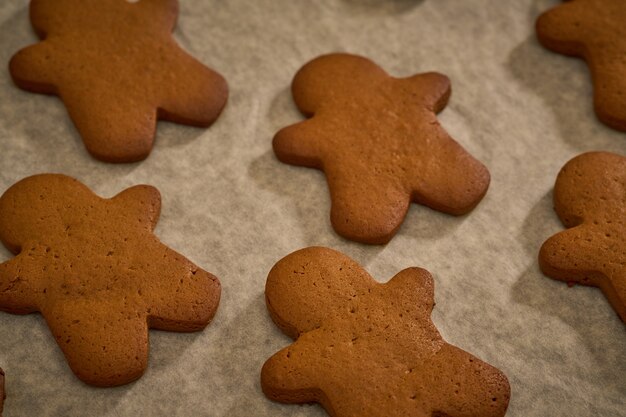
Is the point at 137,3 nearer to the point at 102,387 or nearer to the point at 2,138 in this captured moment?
the point at 2,138

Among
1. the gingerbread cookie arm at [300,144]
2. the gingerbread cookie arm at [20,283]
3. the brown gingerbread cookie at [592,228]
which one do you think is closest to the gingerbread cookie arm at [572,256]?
the brown gingerbread cookie at [592,228]

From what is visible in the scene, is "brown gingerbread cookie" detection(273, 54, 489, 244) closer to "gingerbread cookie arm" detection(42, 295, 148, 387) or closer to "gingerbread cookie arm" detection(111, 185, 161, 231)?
"gingerbread cookie arm" detection(111, 185, 161, 231)

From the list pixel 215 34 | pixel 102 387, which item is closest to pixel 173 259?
pixel 102 387

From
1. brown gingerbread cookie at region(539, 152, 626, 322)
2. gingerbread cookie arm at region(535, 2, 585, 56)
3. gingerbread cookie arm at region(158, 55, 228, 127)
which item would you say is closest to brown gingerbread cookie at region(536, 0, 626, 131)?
gingerbread cookie arm at region(535, 2, 585, 56)

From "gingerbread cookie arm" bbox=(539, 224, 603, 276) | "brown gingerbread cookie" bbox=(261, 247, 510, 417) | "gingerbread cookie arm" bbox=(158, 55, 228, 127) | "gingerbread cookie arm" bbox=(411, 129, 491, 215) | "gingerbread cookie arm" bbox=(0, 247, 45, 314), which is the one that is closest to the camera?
"brown gingerbread cookie" bbox=(261, 247, 510, 417)

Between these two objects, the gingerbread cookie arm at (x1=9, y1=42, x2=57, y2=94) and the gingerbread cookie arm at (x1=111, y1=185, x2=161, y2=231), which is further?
the gingerbread cookie arm at (x1=9, y1=42, x2=57, y2=94)

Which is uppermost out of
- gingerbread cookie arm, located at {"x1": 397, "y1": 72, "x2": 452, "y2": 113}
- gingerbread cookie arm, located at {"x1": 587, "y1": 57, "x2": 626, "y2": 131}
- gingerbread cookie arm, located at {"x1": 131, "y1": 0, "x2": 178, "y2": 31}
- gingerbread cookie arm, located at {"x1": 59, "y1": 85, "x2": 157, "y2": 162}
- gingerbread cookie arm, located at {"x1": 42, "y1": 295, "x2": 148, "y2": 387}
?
gingerbread cookie arm, located at {"x1": 587, "y1": 57, "x2": 626, "y2": 131}
